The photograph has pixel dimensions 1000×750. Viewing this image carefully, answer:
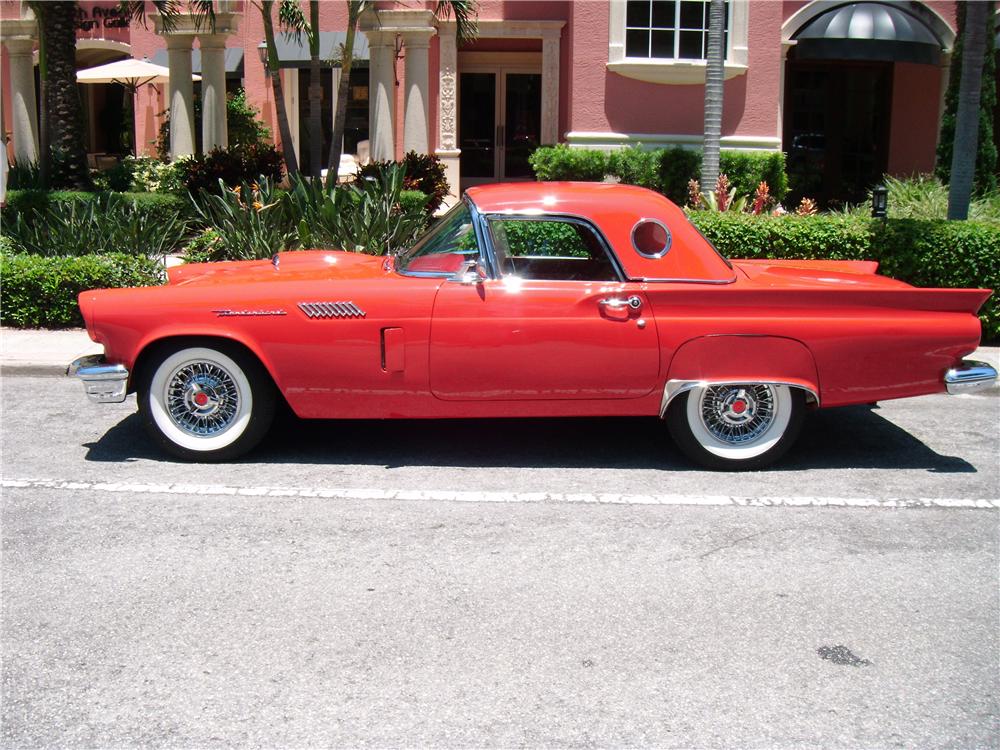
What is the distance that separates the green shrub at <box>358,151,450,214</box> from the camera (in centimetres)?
1582

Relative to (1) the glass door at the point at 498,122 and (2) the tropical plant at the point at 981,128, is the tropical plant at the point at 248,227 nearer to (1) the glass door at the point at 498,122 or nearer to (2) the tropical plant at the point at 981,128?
(2) the tropical plant at the point at 981,128

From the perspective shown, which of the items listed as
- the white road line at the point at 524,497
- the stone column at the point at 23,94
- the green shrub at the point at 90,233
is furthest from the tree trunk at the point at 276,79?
the white road line at the point at 524,497

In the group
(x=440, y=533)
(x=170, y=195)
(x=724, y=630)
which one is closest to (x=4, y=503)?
(x=440, y=533)

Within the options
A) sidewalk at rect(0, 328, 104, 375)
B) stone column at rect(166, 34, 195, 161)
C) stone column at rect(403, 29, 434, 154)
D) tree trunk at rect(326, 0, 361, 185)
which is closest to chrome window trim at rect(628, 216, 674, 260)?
sidewalk at rect(0, 328, 104, 375)

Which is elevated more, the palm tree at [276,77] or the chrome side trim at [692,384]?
the palm tree at [276,77]

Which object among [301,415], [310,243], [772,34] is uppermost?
[772,34]

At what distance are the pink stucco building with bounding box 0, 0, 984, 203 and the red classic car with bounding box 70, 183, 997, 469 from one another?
12.6m

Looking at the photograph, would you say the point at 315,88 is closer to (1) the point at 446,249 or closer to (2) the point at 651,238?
(1) the point at 446,249

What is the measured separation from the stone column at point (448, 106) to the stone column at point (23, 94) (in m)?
7.66

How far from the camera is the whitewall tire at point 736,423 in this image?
6191mm

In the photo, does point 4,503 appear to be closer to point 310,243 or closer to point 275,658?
point 275,658

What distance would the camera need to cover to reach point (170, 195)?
16.4 m

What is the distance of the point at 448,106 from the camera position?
795 inches

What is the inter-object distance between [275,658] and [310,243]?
7.78 m
